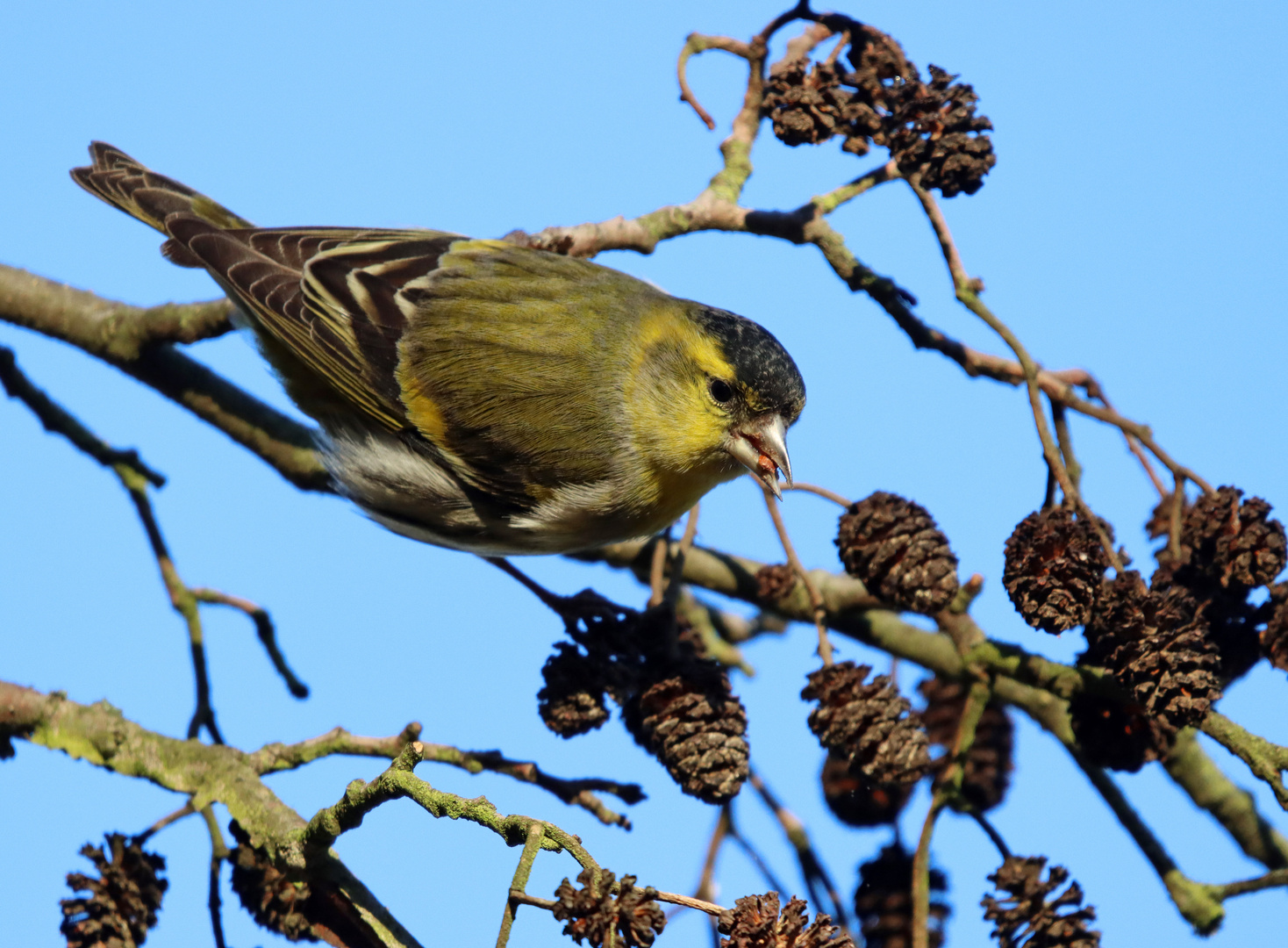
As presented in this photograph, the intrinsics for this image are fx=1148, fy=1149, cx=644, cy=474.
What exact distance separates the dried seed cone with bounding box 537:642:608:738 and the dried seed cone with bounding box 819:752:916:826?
0.59 metres

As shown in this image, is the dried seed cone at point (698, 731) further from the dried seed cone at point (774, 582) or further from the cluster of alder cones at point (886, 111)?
the cluster of alder cones at point (886, 111)

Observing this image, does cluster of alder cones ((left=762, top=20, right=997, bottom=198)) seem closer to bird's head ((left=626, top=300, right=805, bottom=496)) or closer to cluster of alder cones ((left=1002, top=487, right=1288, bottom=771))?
bird's head ((left=626, top=300, right=805, bottom=496))

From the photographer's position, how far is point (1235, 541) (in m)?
2.16

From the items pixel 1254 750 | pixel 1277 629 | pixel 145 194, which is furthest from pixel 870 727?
pixel 145 194

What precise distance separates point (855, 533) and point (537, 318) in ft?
3.33

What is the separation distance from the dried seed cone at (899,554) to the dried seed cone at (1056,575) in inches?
12.4

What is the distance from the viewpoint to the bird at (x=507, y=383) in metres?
2.84

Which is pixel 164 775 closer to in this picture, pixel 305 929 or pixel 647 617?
pixel 305 929

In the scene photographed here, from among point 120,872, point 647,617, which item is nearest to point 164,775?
point 120,872

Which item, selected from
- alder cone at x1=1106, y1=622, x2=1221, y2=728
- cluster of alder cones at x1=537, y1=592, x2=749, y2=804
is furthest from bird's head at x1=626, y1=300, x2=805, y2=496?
alder cone at x1=1106, y1=622, x2=1221, y2=728

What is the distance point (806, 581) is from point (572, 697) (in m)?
0.56

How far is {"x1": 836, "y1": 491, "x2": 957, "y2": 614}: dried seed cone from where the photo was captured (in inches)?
91.7

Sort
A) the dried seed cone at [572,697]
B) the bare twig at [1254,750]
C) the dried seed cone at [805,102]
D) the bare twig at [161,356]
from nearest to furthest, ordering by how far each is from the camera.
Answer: the bare twig at [1254,750], the dried seed cone at [572,697], the dried seed cone at [805,102], the bare twig at [161,356]

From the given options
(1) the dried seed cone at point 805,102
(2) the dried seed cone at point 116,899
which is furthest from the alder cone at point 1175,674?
(2) the dried seed cone at point 116,899
